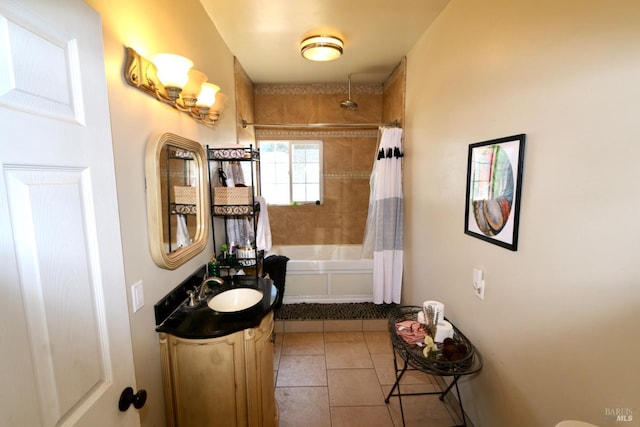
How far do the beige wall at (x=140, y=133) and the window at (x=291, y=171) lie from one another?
2.45 m

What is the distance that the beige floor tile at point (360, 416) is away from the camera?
1.88 metres

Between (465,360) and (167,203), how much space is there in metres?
1.90

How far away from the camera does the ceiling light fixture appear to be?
8.07 ft

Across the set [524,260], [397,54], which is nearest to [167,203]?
[524,260]

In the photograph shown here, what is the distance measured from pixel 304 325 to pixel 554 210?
248cm

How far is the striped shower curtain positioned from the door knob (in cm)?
250

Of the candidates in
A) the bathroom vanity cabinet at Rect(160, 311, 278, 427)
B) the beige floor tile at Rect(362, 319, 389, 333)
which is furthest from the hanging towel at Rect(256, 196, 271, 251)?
the beige floor tile at Rect(362, 319, 389, 333)

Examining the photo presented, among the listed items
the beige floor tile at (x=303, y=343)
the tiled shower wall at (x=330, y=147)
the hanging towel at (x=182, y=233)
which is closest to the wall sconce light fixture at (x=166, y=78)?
the hanging towel at (x=182, y=233)

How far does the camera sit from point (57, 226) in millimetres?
620

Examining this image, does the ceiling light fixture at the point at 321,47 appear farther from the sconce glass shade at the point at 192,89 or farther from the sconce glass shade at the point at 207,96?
the sconce glass shade at the point at 192,89

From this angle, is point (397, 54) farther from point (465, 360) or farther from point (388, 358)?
point (388, 358)

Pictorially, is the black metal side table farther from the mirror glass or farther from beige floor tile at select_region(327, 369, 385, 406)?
the mirror glass

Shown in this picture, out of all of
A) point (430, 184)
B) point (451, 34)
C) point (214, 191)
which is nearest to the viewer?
point (451, 34)

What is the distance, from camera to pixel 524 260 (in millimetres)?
1321
